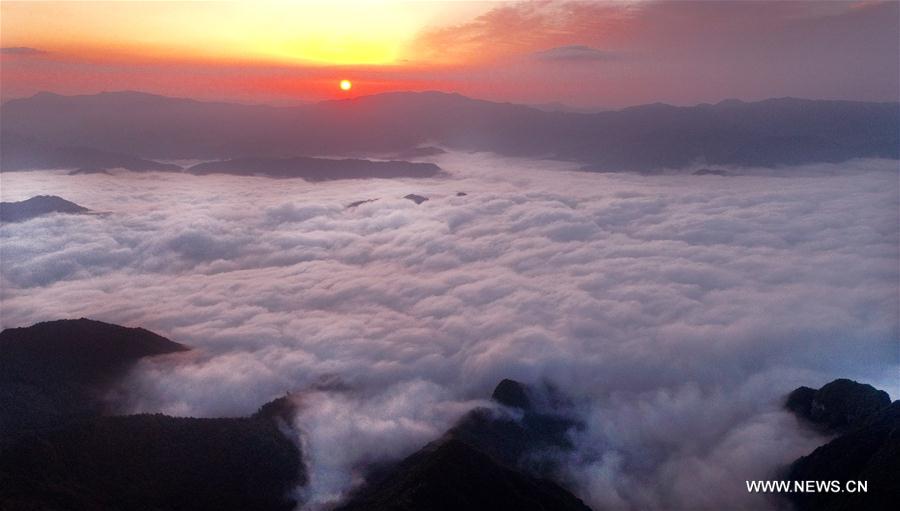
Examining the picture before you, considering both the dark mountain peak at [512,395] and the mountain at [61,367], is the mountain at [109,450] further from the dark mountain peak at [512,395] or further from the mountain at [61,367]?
the dark mountain peak at [512,395]

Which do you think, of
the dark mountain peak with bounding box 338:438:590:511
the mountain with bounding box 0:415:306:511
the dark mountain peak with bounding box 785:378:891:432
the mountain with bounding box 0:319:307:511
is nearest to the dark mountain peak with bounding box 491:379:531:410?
the dark mountain peak with bounding box 338:438:590:511

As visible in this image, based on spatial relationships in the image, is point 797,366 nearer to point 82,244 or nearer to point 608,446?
point 608,446

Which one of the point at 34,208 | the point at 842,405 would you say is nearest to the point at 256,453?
the point at 842,405

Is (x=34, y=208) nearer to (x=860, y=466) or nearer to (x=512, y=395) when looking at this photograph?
(x=512, y=395)

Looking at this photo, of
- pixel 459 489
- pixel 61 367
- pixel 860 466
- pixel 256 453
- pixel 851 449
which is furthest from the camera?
pixel 61 367

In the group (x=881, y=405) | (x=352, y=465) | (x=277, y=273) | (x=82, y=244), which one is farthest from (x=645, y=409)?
(x=82, y=244)

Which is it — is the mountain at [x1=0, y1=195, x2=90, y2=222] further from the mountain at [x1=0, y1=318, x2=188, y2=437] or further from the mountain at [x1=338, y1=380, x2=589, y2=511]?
the mountain at [x1=338, y1=380, x2=589, y2=511]
